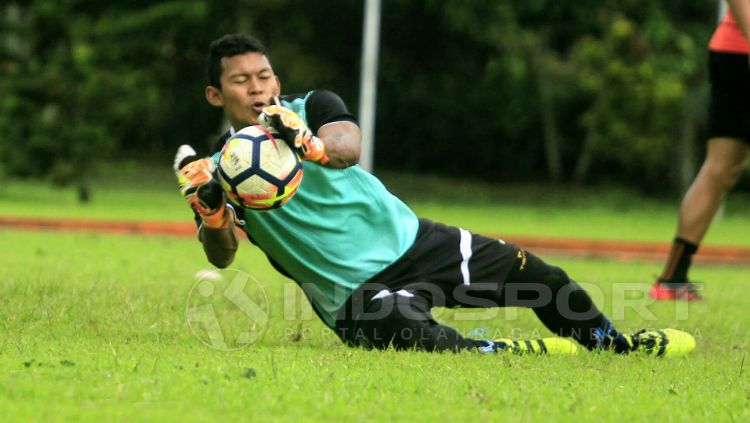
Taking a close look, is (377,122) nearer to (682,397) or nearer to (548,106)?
(548,106)

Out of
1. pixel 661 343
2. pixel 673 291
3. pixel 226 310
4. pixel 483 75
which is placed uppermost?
pixel 661 343

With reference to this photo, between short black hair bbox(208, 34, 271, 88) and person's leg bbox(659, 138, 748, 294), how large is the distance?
3.77 meters

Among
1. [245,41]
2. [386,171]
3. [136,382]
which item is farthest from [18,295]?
[386,171]

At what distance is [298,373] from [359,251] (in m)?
1.13

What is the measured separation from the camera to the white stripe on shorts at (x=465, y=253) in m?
5.77

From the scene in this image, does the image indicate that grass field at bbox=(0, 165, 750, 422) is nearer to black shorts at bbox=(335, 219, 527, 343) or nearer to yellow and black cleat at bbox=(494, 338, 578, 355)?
yellow and black cleat at bbox=(494, 338, 578, 355)

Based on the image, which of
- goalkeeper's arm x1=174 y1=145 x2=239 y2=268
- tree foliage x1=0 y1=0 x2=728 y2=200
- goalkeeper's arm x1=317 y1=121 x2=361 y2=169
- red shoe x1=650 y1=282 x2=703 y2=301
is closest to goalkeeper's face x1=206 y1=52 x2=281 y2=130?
goalkeeper's arm x1=317 y1=121 x2=361 y2=169

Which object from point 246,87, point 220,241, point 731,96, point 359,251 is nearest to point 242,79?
point 246,87

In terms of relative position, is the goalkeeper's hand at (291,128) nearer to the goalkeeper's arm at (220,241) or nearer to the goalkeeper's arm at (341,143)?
the goalkeeper's arm at (341,143)

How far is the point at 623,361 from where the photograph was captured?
5441mm

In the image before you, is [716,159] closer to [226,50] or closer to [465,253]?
[465,253]

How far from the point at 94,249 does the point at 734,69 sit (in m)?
6.67

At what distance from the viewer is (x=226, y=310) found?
7047 mm

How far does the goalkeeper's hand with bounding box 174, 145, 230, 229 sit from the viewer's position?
Answer: 5027mm
